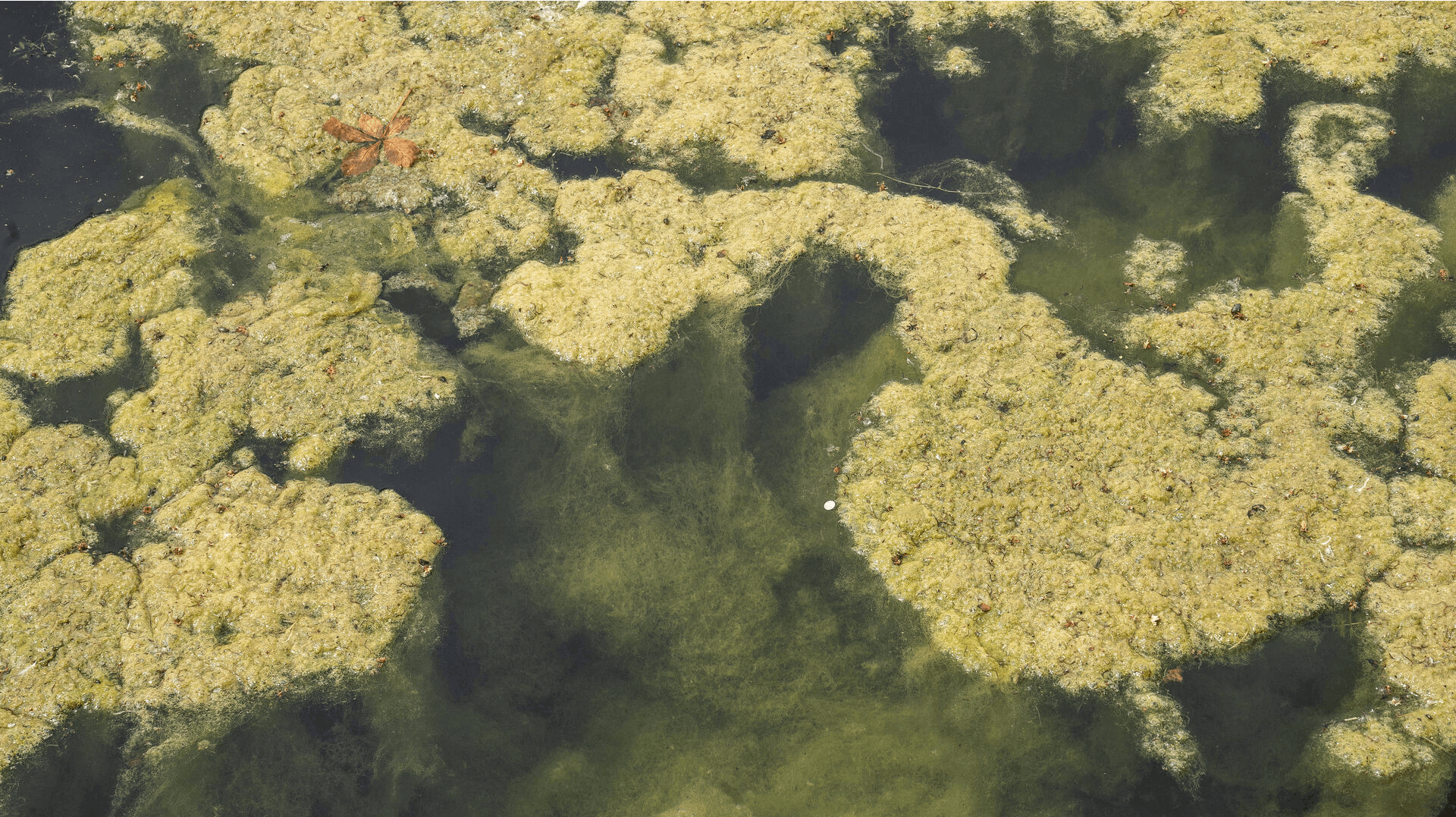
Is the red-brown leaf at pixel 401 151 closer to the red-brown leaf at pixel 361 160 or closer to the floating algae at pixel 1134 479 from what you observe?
the red-brown leaf at pixel 361 160

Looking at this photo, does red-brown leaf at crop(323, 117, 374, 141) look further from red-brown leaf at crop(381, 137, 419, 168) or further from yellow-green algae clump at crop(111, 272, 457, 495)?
yellow-green algae clump at crop(111, 272, 457, 495)

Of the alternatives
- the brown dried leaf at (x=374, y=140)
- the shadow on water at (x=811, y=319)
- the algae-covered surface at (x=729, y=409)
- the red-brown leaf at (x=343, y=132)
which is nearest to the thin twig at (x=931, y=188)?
the algae-covered surface at (x=729, y=409)

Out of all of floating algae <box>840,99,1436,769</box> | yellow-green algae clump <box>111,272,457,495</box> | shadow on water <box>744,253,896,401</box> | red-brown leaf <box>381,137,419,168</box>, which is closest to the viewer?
floating algae <box>840,99,1436,769</box>

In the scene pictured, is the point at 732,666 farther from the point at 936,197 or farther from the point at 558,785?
the point at 936,197

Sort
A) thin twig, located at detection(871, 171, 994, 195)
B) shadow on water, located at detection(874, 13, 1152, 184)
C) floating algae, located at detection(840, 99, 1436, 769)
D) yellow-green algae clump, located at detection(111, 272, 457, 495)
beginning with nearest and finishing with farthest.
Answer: floating algae, located at detection(840, 99, 1436, 769) → yellow-green algae clump, located at detection(111, 272, 457, 495) → thin twig, located at detection(871, 171, 994, 195) → shadow on water, located at detection(874, 13, 1152, 184)

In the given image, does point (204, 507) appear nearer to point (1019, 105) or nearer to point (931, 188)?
point (931, 188)

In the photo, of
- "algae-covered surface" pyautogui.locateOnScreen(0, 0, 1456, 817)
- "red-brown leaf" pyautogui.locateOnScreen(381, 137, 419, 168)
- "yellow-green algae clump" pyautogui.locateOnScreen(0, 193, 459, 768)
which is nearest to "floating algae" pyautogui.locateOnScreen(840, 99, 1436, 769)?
"algae-covered surface" pyautogui.locateOnScreen(0, 0, 1456, 817)
